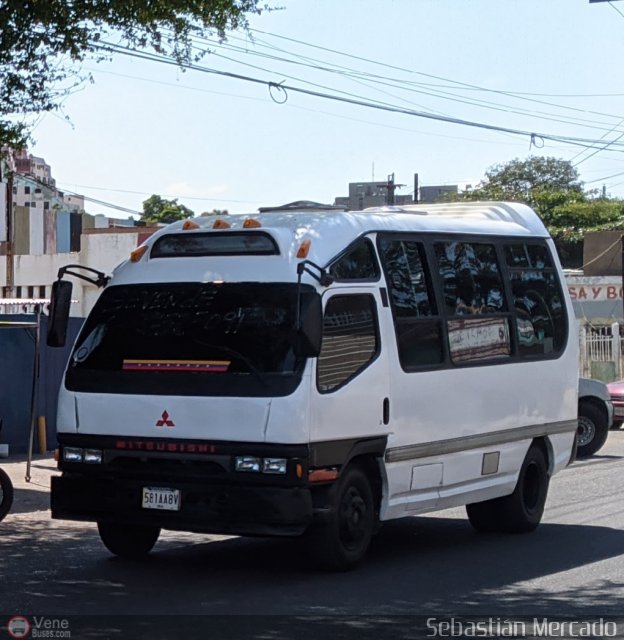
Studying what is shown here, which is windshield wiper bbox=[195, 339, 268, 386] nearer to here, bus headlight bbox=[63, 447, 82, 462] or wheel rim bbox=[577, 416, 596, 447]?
bus headlight bbox=[63, 447, 82, 462]

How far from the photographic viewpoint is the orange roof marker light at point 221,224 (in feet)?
33.0

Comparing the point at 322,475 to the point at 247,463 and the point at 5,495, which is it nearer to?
the point at 247,463

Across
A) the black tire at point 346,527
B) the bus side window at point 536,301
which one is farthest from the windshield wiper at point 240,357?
the bus side window at point 536,301

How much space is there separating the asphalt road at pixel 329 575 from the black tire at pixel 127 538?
0.12 metres

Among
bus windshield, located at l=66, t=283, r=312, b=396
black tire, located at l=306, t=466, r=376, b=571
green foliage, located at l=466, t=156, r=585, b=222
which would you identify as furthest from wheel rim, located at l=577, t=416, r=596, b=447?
green foliage, located at l=466, t=156, r=585, b=222

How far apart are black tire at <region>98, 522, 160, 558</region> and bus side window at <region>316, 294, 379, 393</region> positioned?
2.06m

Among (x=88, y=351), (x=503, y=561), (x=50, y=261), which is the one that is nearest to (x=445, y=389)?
(x=503, y=561)

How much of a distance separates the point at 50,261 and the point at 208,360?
37375 millimetres

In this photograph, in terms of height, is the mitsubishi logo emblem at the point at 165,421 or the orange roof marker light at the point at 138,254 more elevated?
the orange roof marker light at the point at 138,254

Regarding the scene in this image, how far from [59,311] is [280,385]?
6.42ft

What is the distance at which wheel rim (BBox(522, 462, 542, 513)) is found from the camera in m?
12.4

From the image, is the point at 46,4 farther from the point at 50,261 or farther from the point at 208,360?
the point at 50,261

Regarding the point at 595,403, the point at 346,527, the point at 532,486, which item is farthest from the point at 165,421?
the point at 595,403

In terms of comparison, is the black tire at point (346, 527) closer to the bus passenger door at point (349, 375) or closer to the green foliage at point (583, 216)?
the bus passenger door at point (349, 375)
